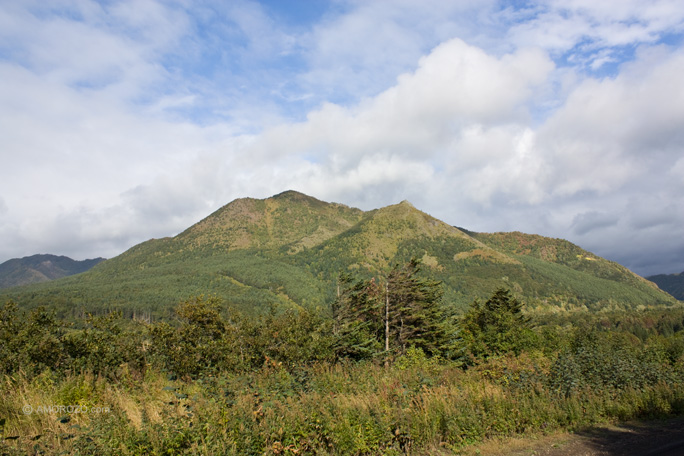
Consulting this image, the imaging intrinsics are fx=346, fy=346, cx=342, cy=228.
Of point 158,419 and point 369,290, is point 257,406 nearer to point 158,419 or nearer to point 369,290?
point 158,419

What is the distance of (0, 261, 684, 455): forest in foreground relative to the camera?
5543 millimetres

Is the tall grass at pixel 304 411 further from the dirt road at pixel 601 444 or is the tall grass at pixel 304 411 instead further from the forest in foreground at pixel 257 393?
the dirt road at pixel 601 444

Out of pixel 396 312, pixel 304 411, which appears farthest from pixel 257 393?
pixel 396 312

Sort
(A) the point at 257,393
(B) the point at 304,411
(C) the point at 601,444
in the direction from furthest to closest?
1. (C) the point at 601,444
2. (A) the point at 257,393
3. (B) the point at 304,411

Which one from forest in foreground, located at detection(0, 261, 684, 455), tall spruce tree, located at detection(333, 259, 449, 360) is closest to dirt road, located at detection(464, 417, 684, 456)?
forest in foreground, located at detection(0, 261, 684, 455)

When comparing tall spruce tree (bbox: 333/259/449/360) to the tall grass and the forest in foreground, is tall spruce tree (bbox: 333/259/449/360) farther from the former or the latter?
the tall grass

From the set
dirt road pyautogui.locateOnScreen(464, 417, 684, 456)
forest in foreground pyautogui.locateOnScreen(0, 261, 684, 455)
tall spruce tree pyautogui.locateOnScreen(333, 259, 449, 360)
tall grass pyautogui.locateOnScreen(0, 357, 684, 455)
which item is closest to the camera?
tall grass pyautogui.locateOnScreen(0, 357, 684, 455)

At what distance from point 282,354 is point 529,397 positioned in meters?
7.28

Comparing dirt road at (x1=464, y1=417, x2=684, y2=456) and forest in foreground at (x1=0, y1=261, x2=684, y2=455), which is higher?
forest in foreground at (x1=0, y1=261, x2=684, y2=455)

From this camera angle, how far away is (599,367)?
10375 millimetres

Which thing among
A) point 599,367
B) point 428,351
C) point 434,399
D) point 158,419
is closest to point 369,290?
point 428,351

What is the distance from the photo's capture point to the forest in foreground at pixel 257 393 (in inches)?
218

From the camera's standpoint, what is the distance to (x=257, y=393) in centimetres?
685

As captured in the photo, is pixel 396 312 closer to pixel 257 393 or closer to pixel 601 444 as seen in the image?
pixel 601 444
